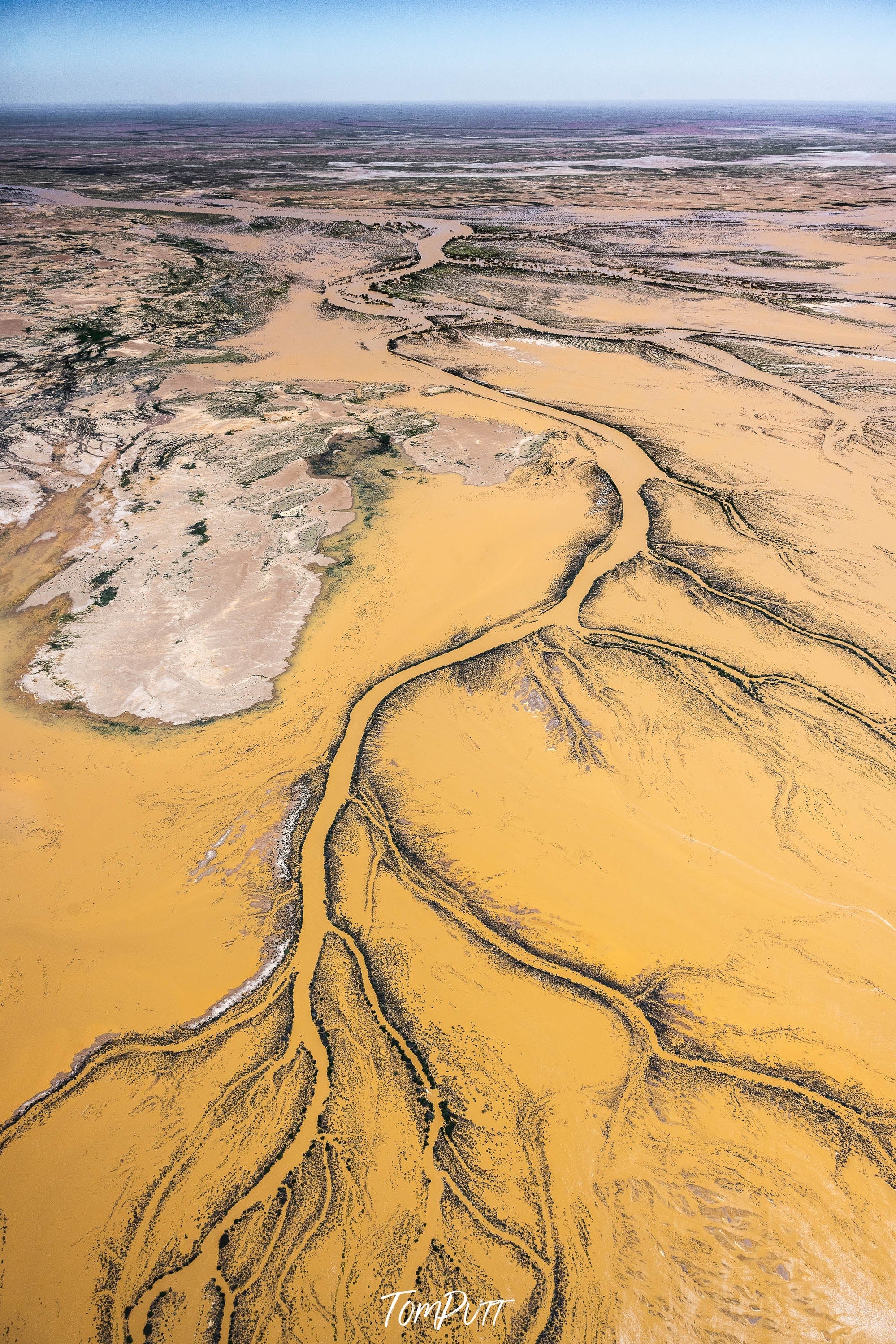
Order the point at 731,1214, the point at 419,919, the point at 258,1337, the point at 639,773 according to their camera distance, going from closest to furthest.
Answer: the point at 258,1337 < the point at 731,1214 < the point at 419,919 < the point at 639,773

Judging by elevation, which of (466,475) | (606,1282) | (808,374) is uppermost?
(808,374)

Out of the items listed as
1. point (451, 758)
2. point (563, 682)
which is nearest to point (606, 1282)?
point (451, 758)

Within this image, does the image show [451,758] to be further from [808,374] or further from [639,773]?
[808,374]

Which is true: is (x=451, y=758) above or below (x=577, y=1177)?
above

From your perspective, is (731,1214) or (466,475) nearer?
(731,1214)

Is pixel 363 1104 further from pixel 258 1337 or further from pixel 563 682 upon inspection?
pixel 563 682

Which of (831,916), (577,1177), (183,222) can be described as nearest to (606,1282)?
(577,1177)

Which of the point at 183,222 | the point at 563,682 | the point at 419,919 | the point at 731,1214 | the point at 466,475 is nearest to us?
the point at 731,1214
